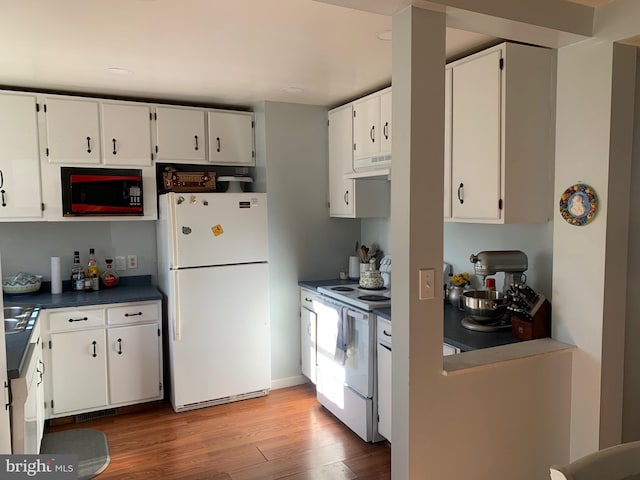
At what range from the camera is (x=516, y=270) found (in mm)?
2451

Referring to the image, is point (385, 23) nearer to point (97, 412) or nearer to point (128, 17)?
point (128, 17)

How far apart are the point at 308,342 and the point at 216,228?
1.19 metres

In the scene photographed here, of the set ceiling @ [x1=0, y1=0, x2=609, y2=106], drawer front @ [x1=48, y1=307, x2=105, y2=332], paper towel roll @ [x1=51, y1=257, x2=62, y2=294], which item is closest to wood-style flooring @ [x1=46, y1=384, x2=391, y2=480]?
drawer front @ [x1=48, y1=307, x2=105, y2=332]

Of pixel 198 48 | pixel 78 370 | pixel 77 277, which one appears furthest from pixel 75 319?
pixel 198 48

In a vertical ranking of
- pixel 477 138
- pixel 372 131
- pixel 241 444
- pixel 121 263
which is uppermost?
pixel 372 131

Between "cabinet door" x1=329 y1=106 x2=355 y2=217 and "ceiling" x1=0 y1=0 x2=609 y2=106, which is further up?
"ceiling" x1=0 y1=0 x2=609 y2=106

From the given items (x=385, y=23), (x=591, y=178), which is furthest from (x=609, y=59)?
(x=385, y=23)

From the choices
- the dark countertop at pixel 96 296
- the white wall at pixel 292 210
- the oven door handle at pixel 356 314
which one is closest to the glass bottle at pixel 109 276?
the dark countertop at pixel 96 296

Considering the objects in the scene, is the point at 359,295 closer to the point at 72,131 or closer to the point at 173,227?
the point at 173,227

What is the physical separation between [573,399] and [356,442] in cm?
141

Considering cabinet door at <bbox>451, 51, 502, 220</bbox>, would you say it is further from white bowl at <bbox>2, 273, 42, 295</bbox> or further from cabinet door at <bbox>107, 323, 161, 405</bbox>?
white bowl at <bbox>2, 273, 42, 295</bbox>

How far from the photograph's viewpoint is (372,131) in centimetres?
339

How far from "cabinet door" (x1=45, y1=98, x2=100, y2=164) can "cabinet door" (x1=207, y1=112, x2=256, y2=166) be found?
33.7 inches

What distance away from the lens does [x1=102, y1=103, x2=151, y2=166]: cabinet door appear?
3.48 meters
